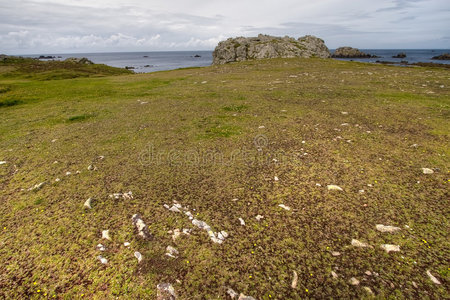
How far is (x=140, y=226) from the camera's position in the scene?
537cm

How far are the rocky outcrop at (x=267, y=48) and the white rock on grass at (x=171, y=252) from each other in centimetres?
7715

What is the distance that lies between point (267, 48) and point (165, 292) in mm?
81518

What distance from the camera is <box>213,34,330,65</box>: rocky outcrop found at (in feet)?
244

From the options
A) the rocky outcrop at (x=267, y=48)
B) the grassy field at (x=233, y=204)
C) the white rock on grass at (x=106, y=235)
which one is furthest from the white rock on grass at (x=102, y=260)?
the rocky outcrop at (x=267, y=48)

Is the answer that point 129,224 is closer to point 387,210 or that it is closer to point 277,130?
point 387,210

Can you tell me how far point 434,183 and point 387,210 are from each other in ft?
7.34

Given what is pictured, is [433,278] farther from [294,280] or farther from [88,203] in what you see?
[88,203]

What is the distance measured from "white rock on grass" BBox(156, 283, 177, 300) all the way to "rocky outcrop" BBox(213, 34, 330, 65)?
256 ft

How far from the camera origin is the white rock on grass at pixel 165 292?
152 inches

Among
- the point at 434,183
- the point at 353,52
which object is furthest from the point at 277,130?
the point at 353,52

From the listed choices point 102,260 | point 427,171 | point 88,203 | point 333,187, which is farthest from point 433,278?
point 88,203

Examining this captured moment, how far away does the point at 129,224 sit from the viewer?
214 inches

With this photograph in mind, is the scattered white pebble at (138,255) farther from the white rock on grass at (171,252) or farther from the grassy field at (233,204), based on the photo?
the white rock on grass at (171,252)

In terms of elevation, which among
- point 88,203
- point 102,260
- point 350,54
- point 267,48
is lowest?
point 102,260
